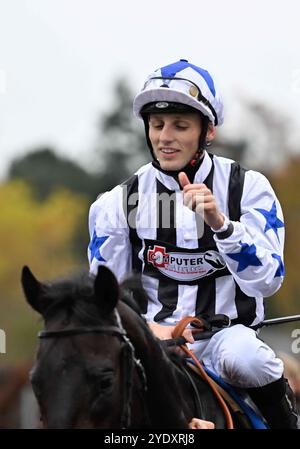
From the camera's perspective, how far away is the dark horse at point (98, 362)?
379cm

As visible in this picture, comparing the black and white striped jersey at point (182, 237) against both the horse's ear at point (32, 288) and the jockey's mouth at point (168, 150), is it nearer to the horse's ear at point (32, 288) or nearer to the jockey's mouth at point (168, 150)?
the jockey's mouth at point (168, 150)

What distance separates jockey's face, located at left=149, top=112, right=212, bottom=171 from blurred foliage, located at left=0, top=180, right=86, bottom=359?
31.4m

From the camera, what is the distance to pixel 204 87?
206 inches

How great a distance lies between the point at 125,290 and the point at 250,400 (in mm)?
1015

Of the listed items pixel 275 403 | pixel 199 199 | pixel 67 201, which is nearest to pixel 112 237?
pixel 199 199

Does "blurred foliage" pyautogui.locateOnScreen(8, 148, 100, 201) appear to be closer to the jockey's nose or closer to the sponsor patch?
the sponsor patch

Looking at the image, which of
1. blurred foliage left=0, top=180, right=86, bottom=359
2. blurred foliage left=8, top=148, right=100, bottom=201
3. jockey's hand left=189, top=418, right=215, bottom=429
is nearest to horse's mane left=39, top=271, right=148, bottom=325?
jockey's hand left=189, top=418, right=215, bottom=429

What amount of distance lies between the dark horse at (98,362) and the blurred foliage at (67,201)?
27.3m

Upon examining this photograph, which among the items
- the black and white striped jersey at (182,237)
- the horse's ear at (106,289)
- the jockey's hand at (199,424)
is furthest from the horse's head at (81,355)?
the black and white striped jersey at (182,237)

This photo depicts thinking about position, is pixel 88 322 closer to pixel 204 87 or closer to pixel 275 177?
pixel 204 87

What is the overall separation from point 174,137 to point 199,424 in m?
1.39

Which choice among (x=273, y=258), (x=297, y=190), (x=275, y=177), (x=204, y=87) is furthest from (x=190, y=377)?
(x=275, y=177)

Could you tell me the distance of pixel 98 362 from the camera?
152 inches
